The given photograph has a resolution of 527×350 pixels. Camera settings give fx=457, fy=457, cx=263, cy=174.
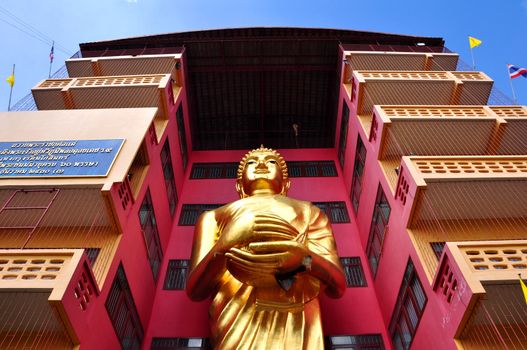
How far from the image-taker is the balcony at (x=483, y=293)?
6.85 meters

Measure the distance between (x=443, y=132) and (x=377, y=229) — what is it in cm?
295

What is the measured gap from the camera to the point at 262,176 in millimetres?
10242

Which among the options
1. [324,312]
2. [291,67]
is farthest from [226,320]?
[291,67]

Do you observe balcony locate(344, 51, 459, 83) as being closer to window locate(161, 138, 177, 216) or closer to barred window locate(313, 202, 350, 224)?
barred window locate(313, 202, 350, 224)

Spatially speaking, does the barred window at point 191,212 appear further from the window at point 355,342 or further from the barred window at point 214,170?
the window at point 355,342

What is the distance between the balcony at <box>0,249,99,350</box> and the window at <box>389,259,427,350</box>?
5.88m

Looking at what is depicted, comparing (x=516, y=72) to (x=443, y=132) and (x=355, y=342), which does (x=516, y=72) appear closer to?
(x=443, y=132)

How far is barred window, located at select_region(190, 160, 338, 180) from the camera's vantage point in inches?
601

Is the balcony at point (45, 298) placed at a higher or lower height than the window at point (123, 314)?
lower

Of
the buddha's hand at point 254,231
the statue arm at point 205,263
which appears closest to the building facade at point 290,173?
the statue arm at point 205,263

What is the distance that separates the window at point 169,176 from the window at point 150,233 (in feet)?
5.13

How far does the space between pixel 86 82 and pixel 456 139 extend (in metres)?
10.6

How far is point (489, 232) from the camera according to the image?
9.39 meters

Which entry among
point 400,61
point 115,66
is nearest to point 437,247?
point 400,61
